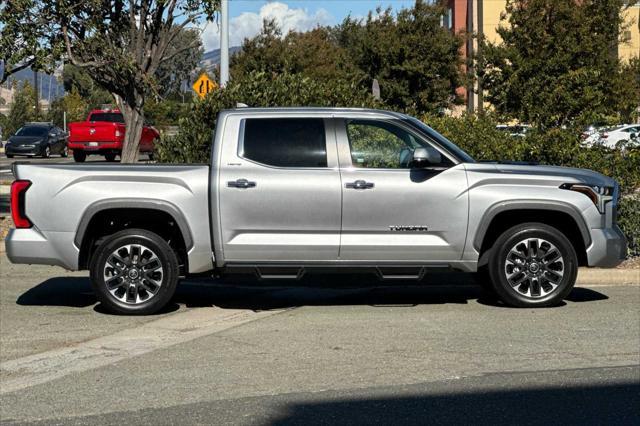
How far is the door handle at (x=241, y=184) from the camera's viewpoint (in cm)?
923

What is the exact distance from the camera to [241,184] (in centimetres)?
924

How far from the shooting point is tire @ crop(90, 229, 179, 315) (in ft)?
30.6

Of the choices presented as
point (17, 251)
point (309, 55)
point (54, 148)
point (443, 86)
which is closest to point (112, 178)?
point (17, 251)

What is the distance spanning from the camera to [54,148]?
44594mm

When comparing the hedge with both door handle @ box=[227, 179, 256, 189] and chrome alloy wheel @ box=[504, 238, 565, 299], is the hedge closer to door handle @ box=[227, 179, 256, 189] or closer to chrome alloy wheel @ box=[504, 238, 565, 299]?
chrome alloy wheel @ box=[504, 238, 565, 299]

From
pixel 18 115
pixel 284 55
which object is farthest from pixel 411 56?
pixel 18 115

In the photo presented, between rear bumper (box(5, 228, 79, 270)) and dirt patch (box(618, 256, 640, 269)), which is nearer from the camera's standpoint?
rear bumper (box(5, 228, 79, 270))

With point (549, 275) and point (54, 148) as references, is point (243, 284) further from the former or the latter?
point (54, 148)

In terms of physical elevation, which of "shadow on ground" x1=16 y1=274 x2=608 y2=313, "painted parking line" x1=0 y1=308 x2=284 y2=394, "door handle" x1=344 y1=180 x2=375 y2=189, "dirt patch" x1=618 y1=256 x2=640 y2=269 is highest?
"door handle" x1=344 y1=180 x2=375 y2=189

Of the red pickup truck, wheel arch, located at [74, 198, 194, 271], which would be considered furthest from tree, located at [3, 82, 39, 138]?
wheel arch, located at [74, 198, 194, 271]

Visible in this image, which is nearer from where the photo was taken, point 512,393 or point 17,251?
point 512,393

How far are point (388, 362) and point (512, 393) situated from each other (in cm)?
117

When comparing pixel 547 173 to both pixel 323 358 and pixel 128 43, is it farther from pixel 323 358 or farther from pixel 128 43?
pixel 128 43

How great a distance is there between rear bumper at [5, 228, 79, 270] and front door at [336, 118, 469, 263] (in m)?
→ 2.51
